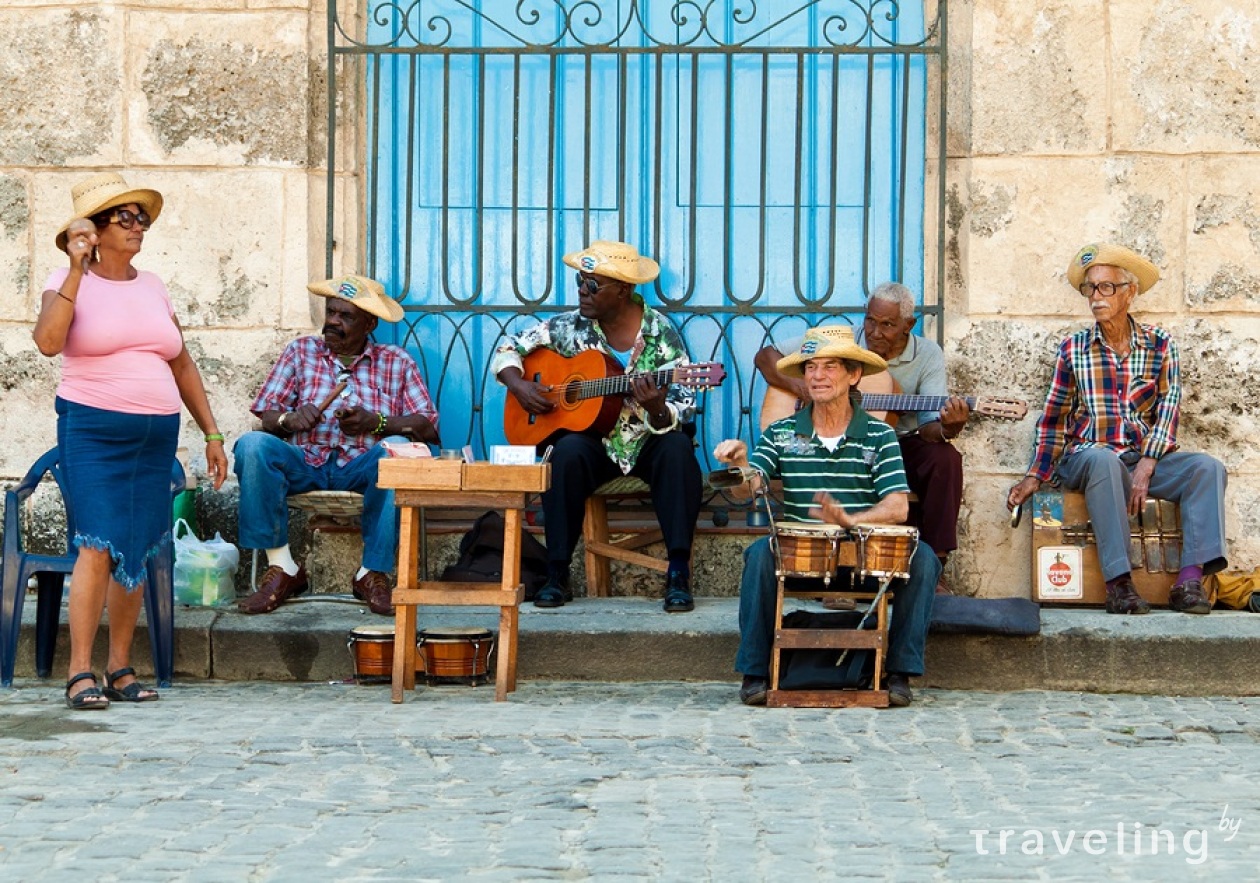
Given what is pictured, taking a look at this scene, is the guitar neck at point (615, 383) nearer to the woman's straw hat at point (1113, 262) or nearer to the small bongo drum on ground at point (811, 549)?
the small bongo drum on ground at point (811, 549)

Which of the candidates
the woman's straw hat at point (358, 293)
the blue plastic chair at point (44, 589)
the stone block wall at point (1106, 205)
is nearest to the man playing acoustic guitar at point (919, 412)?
the stone block wall at point (1106, 205)

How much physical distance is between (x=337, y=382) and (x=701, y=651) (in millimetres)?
2054

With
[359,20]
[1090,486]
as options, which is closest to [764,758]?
[1090,486]

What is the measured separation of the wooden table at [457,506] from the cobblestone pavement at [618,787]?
0.16 meters

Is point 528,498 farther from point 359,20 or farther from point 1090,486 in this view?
point 359,20

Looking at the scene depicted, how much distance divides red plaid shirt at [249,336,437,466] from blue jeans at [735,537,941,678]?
194 cm

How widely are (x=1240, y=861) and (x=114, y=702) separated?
401 centimetres

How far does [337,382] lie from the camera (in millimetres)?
8109

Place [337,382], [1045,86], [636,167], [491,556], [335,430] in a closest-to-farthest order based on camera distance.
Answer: [491,556] < [335,430] < [337,382] < [1045,86] < [636,167]

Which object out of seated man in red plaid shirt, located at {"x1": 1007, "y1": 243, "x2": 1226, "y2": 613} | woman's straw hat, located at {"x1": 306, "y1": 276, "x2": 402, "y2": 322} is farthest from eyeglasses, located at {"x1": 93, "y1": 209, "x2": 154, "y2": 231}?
seated man in red plaid shirt, located at {"x1": 1007, "y1": 243, "x2": 1226, "y2": 613}

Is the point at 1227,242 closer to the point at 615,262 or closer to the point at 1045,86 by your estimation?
the point at 1045,86

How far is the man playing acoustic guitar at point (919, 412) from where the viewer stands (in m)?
7.60

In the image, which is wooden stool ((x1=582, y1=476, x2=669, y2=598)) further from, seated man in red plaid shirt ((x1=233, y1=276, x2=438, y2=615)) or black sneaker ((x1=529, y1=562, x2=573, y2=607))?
seated man in red plaid shirt ((x1=233, y1=276, x2=438, y2=615))

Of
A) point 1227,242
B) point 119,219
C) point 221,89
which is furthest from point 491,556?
point 1227,242
